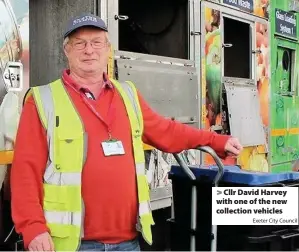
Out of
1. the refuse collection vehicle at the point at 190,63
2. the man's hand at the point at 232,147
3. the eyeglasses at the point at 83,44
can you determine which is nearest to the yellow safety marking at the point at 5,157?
the refuse collection vehicle at the point at 190,63

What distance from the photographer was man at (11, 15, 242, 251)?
2062 mm

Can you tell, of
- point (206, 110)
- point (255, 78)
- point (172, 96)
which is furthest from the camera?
point (255, 78)

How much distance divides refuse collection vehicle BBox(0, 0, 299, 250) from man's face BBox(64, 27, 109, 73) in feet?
2.88

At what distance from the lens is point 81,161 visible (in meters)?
2.09

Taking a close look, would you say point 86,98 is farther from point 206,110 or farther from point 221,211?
point 206,110

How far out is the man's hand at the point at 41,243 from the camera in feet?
6.61

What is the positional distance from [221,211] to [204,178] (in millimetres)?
238

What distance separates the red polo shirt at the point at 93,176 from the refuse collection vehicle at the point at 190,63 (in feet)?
3.03

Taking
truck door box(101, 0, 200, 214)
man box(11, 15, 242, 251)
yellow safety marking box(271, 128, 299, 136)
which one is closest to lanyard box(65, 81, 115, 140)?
man box(11, 15, 242, 251)

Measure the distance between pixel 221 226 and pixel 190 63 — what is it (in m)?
2.39

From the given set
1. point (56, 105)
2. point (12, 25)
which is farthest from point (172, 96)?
point (56, 105)

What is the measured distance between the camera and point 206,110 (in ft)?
15.9

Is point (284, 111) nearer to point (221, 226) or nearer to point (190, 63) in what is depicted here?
point (190, 63)

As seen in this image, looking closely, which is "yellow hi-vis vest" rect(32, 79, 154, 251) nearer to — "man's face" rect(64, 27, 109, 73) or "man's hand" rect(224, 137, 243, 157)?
"man's face" rect(64, 27, 109, 73)
